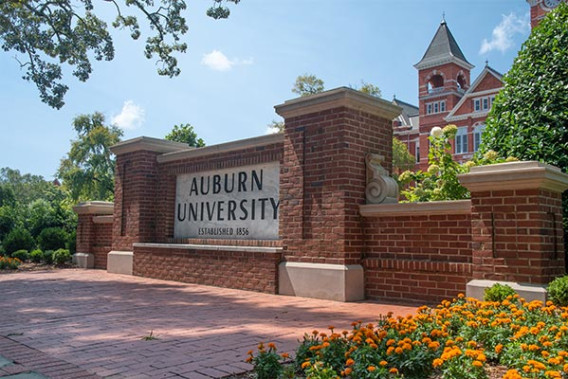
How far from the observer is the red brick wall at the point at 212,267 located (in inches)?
354

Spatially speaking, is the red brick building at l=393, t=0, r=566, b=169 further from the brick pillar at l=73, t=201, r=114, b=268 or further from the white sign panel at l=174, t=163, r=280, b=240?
the white sign panel at l=174, t=163, r=280, b=240

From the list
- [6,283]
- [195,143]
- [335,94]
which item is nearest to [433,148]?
[335,94]

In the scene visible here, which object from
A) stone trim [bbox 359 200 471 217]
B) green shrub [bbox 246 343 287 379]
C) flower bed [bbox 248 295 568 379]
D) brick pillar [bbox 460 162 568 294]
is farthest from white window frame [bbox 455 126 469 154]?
green shrub [bbox 246 343 287 379]

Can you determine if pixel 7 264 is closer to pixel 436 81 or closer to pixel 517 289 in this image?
pixel 517 289

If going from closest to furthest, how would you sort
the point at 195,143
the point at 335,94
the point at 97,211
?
the point at 335,94 < the point at 97,211 < the point at 195,143

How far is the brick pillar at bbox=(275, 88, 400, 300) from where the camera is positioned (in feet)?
26.2

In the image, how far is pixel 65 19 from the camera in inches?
591

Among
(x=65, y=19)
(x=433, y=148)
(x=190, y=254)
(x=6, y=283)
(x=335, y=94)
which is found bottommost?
(x=6, y=283)

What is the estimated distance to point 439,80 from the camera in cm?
5156

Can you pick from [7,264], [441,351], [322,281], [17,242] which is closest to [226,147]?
[322,281]

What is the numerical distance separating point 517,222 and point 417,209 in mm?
1592

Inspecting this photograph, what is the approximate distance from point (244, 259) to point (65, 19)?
34.0 feet

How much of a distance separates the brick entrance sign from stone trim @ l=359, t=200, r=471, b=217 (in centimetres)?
2

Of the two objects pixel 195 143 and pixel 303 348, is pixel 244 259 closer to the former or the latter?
pixel 303 348
